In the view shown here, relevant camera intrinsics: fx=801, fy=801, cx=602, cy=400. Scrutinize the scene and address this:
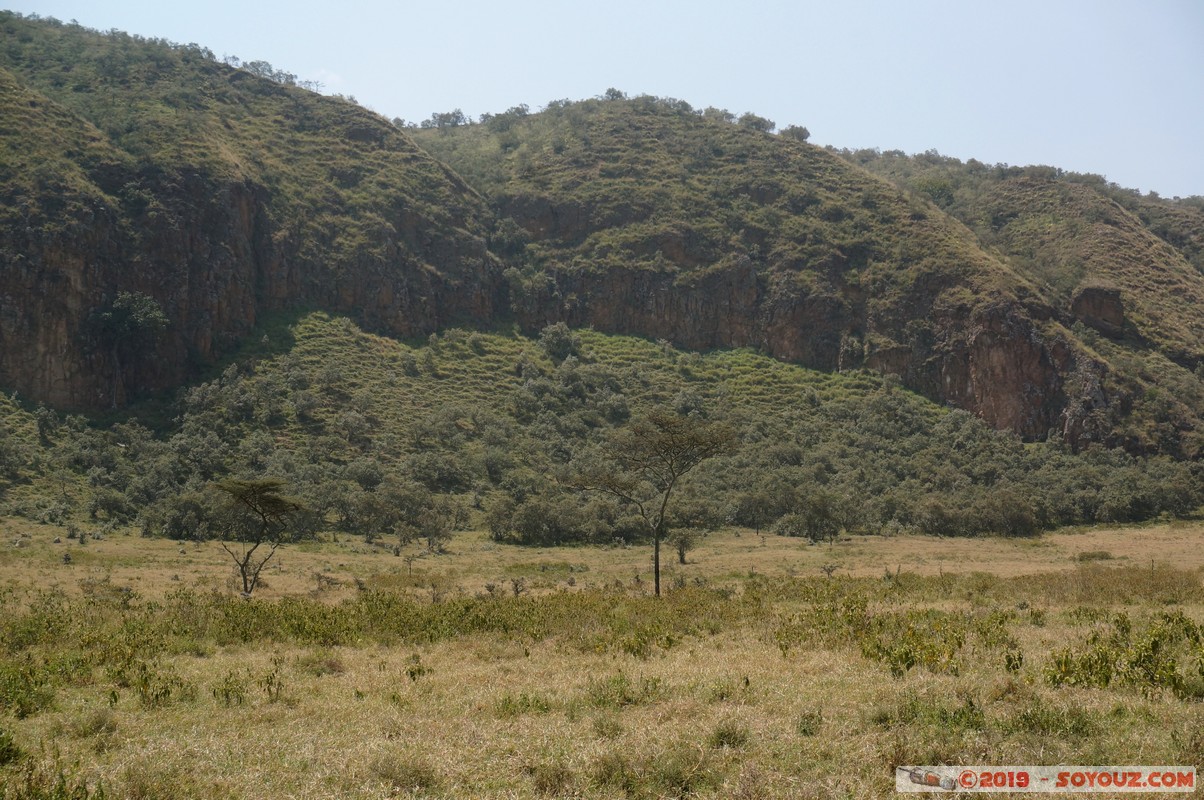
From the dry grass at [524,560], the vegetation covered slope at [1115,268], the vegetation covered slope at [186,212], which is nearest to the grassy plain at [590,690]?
the dry grass at [524,560]

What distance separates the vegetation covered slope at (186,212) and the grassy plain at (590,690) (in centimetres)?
4315

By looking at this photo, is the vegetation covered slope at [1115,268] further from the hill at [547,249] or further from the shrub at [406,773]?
the shrub at [406,773]

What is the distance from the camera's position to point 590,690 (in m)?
9.04

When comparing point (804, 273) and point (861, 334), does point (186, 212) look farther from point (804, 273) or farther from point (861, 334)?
point (861, 334)

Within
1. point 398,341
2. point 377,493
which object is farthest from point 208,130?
point 377,493

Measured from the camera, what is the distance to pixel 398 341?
68125mm

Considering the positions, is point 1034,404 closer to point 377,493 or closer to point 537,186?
point 377,493

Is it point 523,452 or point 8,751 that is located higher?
point 523,452

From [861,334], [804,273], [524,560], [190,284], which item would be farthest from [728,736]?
[804,273]

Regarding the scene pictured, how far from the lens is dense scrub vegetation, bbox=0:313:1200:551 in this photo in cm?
4300

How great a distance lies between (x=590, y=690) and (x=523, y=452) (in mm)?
48367

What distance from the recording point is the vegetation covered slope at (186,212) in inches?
2133

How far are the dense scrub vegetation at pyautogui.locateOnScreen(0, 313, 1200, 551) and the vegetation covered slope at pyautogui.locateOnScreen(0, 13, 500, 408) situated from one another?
4159 millimetres

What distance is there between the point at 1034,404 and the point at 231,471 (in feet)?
189
